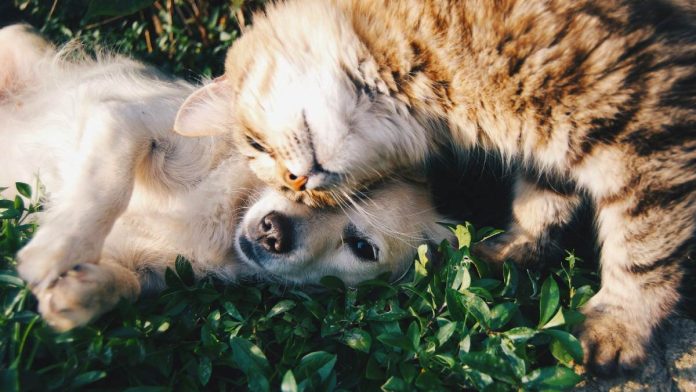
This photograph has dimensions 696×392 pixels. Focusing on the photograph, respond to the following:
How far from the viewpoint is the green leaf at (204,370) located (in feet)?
7.41

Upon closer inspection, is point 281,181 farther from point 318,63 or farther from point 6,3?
point 6,3

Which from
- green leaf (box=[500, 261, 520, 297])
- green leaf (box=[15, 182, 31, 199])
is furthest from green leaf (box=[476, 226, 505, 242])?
green leaf (box=[15, 182, 31, 199])

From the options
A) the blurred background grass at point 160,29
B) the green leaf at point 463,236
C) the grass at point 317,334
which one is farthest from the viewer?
the blurred background grass at point 160,29

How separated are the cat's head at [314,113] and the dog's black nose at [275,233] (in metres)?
0.12

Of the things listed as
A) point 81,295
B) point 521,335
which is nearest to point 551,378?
point 521,335

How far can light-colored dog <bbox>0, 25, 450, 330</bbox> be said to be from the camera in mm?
2779

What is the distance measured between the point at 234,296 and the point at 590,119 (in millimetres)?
1605

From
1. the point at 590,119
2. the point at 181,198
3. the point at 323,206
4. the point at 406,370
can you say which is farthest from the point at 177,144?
the point at 590,119

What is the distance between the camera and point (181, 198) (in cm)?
309

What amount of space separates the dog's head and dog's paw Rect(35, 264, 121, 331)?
72 cm

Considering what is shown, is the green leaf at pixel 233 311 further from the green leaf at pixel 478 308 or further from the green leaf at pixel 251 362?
the green leaf at pixel 478 308

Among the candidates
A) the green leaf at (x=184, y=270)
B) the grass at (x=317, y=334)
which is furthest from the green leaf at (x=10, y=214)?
the green leaf at (x=184, y=270)

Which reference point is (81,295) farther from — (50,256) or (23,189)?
(23,189)

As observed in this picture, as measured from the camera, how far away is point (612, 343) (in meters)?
2.45
